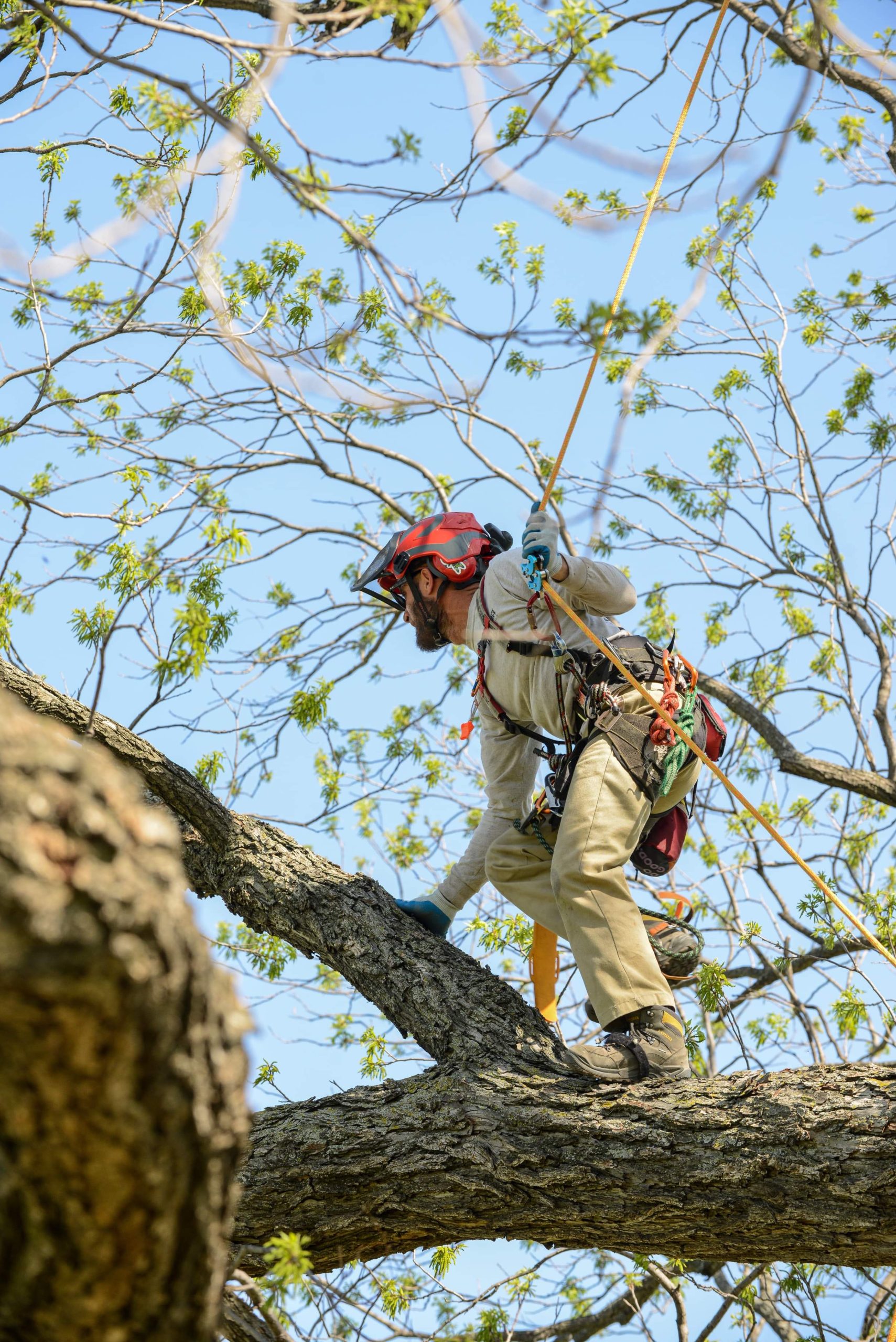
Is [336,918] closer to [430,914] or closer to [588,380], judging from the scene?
[430,914]

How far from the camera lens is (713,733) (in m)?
3.99

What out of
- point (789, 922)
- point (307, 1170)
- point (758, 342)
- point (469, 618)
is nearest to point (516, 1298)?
point (789, 922)

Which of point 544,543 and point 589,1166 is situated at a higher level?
point 544,543

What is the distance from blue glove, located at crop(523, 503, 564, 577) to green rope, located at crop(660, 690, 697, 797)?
67cm

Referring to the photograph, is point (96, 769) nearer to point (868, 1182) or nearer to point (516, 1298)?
point (868, 1182)

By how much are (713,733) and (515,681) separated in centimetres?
Result: 70

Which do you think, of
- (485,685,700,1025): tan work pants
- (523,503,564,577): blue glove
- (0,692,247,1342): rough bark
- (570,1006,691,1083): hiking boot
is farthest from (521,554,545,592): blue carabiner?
(0,692,247,1342): rough bark

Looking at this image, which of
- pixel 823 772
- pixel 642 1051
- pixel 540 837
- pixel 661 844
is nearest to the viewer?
pixel 642 1051

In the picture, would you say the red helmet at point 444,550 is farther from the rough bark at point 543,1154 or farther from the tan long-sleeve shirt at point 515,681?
the rough bark at point 543,1154

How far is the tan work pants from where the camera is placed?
3.41 metres

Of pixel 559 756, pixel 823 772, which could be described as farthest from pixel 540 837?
pixel 823 772

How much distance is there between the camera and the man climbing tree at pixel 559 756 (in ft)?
11.2

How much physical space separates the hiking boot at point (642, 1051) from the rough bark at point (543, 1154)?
10cm

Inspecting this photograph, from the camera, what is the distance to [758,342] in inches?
304
